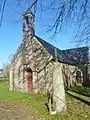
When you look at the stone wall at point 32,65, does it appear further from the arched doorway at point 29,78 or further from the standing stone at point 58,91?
the standing stone at point 58,91

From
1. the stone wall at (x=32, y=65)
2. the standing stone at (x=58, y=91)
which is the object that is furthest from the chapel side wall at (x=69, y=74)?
the standing stone at (x=58, y=91)

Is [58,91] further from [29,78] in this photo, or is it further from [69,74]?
[69,74]

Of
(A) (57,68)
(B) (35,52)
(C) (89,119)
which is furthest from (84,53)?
(C) (89,119)

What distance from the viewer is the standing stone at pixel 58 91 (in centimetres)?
1377

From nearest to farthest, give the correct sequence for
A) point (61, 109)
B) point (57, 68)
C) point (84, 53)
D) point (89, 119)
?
point (89, 119) < point (61, 109) < point (57, 68) < point (84, 53)

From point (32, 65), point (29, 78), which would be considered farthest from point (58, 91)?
point (29, 78)

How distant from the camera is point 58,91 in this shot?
14211mm

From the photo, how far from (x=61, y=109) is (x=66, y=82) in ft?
67.9

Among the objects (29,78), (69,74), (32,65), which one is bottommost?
(29,78)

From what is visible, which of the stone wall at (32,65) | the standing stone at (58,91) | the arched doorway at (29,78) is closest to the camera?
the standing stone at (58,91)

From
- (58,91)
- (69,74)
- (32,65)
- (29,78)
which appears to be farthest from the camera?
(69,74)

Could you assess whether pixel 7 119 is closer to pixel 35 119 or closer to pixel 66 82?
pixel 35 119

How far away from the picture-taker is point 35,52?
29734mm

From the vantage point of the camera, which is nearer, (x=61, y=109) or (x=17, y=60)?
(x=61, y=109)
